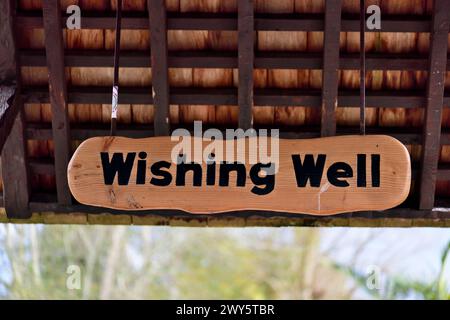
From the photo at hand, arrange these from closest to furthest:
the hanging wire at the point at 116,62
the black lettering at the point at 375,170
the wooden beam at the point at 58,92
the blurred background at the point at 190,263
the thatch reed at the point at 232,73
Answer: the black lettering at the point at 375,170
the hanging wire at the point at 116,62
the wooden beam at the point at 58,92
the thatch reed at the point at 232,73
the blurred background at the point at 190,263

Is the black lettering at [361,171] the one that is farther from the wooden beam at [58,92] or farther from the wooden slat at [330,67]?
the wooden beam at [58,92]

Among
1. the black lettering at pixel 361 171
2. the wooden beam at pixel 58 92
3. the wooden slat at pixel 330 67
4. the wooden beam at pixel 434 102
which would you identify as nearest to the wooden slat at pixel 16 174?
the wooden beam at pixel 58 92

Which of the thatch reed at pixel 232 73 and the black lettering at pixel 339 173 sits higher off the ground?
the thatch reed at pixel 232 73

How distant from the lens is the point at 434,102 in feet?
10.7

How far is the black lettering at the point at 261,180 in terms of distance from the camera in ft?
9.84

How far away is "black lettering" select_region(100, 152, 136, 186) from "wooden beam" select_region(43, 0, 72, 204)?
529 mm

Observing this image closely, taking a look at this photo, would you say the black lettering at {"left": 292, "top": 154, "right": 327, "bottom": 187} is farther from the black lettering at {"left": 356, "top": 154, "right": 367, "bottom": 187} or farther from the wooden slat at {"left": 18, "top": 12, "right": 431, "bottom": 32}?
the wooden slat at {"left": 18, "top": 12, "right": 431, "bottom": 32}

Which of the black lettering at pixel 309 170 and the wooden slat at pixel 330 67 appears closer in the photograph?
the black lettering at pixel 309 170

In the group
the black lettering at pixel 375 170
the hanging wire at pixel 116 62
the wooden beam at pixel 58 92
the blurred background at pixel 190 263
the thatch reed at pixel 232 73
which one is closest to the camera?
the black lettering at pixel 375 170

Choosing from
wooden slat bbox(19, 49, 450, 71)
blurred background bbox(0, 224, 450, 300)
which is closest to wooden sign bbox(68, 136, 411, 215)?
wooden slat bbox(19, 49, 450, 71)

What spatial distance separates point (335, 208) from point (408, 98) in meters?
0.88

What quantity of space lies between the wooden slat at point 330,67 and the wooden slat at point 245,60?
41 cm

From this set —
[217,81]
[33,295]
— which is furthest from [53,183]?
[33,295]

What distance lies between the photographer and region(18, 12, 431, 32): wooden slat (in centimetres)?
324
